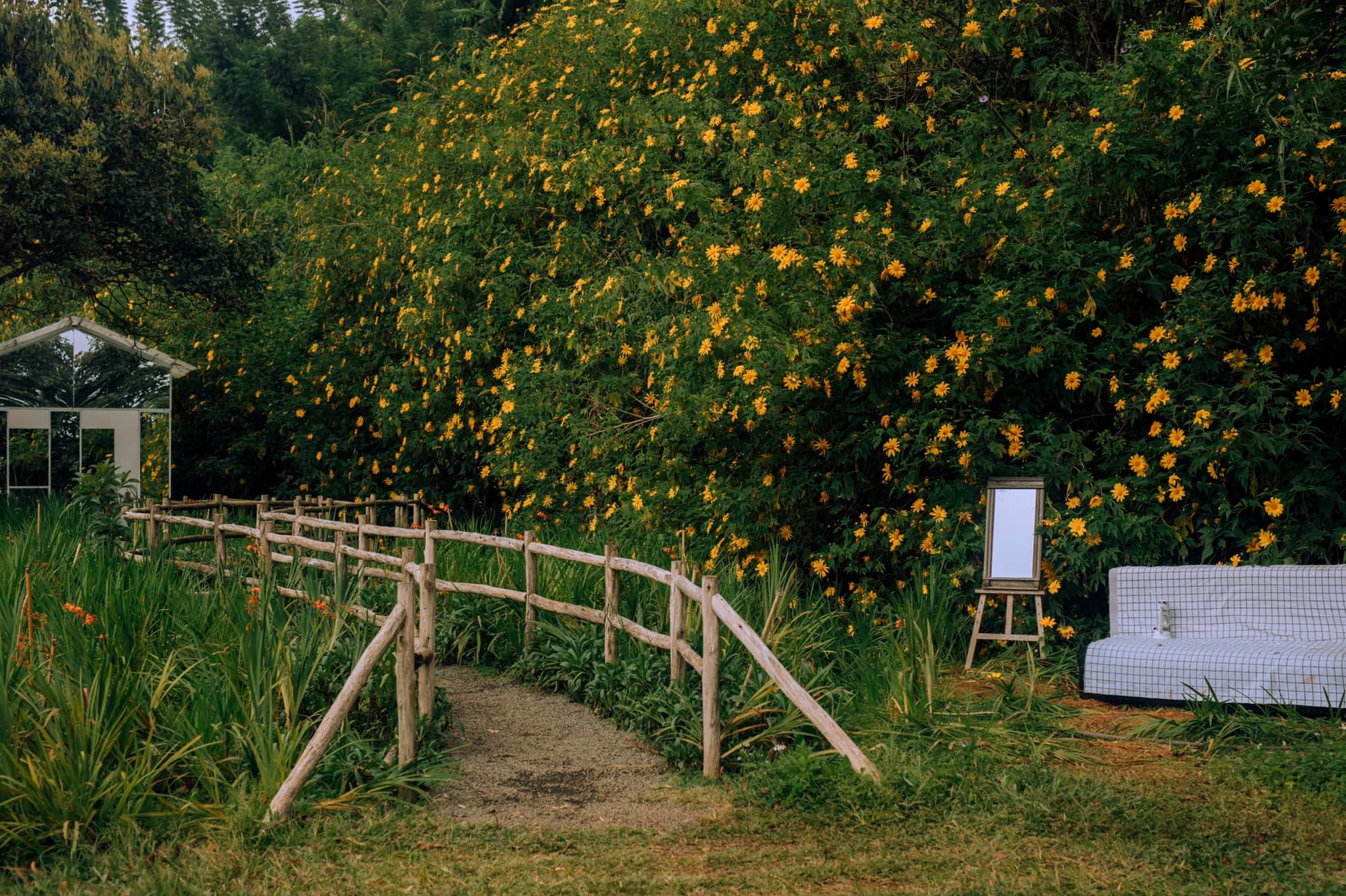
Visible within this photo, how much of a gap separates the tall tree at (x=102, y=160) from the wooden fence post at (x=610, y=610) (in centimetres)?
1033

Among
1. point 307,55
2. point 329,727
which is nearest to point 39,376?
point 329,727

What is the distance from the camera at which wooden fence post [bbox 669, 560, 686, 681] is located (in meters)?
6.59

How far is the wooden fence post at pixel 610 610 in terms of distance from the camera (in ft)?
24.6

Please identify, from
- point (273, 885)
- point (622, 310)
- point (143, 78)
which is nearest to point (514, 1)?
Result: point (143, 78)

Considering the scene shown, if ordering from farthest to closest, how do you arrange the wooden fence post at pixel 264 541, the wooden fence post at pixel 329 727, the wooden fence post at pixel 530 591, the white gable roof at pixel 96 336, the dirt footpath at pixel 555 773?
the white gable roof at pixel 96 336, the wooden fence post at pixel 264 541, the wooden fence post at pixel 530 591, the dirt footpath at pixel 555 773, the wooden fence post at pixel 329 727

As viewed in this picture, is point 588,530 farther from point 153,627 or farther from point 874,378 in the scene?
point 153,627

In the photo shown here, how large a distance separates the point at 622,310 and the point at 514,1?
519 inches

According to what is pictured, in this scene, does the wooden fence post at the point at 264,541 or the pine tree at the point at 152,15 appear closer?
the wooden fence post at the point at 264,541

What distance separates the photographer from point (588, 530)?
11.1 meters

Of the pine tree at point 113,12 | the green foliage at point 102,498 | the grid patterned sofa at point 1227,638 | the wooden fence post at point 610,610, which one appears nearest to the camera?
the grid patterned sofa at point 1227,638

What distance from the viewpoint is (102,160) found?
14961mm

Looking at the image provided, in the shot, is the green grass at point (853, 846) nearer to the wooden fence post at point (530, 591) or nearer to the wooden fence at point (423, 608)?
the wooden fence at point (423, 608)

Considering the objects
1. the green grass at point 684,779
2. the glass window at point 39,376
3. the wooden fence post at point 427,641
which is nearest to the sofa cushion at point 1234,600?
the green grass at point 684,779

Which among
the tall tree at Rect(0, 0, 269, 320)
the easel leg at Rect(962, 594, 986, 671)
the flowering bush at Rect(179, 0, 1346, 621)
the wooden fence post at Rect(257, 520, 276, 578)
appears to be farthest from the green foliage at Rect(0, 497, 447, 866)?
the tall tree at Rect(0, 0, 269, 320)
